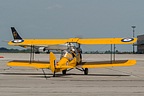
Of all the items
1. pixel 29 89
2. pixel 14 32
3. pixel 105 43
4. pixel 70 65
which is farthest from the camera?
pixel 14 32

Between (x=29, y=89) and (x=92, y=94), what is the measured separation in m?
2.60

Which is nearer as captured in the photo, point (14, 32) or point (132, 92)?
point (132, 92)

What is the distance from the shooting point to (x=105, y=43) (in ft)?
77.6

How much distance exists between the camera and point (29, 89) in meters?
14.8

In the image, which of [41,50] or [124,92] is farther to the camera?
[41,50]

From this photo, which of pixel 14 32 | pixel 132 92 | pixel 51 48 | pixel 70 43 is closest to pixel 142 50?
pixel 51 48

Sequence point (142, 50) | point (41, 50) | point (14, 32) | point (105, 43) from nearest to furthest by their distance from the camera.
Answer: point (105, 43) → point (14, 32) → point (41, 50) → point (142, 50)

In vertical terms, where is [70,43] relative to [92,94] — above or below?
above

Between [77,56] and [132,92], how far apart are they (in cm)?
986

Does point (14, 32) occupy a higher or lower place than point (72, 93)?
higher

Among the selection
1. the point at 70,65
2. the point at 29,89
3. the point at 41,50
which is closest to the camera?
the point at 29,89

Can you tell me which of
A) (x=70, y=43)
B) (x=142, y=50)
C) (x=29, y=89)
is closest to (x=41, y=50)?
(x=142, y=50)

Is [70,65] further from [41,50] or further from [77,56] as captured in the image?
[41,50]

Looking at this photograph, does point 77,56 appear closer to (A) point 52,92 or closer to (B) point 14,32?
(A) point 52,92
